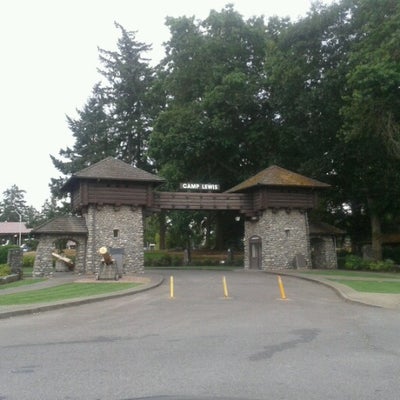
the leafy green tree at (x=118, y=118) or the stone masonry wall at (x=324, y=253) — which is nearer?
the stone masonry wall at (x=324, y=253)

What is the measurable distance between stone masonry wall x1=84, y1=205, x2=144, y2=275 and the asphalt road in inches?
778

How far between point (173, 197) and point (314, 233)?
1201cm

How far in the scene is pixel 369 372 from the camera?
7895mm

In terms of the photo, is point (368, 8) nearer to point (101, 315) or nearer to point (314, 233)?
point (314, 233)

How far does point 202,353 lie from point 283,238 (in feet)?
106

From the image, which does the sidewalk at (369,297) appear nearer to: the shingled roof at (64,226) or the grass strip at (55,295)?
the grass strip at (55,295)

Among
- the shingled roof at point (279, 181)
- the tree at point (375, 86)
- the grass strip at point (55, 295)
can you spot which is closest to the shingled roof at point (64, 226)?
the grass strip at point (55, 295)

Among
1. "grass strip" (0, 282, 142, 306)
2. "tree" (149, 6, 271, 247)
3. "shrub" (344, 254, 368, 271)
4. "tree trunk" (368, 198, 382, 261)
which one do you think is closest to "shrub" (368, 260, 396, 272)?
"shrub" (344, 254, 368, 271)

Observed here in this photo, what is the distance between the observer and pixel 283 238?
134 feet

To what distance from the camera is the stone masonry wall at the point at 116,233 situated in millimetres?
36625

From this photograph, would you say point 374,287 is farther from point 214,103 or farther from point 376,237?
point 214,103

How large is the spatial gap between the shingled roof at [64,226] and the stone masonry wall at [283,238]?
1353 cm

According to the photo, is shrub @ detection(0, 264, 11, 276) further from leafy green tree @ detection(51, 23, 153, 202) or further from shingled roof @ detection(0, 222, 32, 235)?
shingled roof @ detection(0, 222, 32, 235)

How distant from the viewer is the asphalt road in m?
6.94
